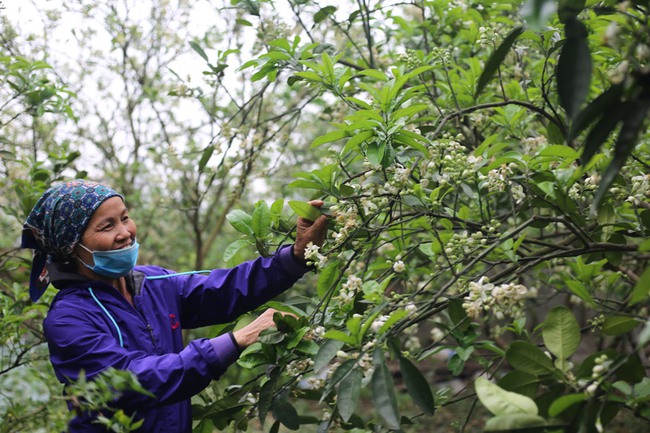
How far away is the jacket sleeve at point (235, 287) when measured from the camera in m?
2.37

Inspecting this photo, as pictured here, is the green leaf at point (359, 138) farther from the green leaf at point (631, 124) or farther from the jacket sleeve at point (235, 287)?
the green leaf at point (631, 124)

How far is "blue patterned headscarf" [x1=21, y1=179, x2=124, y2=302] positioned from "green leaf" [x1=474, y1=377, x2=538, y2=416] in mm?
1416

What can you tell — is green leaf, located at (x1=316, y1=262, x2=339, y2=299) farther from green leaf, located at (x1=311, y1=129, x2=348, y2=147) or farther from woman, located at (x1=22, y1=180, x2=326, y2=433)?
green leaf, located at (x1=311, y1=129, x2=348, y2=147)

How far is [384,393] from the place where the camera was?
1.59m

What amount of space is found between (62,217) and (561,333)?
1582mm

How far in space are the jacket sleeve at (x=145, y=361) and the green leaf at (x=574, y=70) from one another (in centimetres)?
126

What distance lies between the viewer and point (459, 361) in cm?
243

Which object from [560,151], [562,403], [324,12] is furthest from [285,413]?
[324,12]

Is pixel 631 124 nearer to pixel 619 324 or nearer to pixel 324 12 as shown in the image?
pixel 619 324

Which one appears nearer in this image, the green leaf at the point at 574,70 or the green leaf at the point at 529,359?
the green leaf at the point at 574,70

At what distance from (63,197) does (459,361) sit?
1448 millimetres

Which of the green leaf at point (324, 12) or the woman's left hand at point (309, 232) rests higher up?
the green leaf at point (324, 12)

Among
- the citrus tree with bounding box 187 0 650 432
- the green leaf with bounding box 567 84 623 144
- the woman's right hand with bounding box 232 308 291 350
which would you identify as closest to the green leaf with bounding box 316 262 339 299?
the citrus tree with bounding box 187 0 650 432

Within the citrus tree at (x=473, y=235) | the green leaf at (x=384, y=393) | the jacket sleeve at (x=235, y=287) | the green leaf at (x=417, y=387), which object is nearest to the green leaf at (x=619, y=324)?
the citrus tree at (x=473, y=235)
